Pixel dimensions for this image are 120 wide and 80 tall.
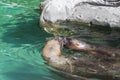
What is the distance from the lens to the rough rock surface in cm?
820

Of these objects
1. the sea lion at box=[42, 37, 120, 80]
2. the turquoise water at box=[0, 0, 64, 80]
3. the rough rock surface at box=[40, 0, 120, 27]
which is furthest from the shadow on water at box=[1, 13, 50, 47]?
the sea lion at box=[42, 37, 120, 80]

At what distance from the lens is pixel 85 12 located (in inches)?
336

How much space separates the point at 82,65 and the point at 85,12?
3125 millimetres

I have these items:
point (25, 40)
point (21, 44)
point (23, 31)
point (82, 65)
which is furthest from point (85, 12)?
point (82, 65)

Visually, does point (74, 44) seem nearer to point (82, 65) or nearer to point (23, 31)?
point (82, 65)

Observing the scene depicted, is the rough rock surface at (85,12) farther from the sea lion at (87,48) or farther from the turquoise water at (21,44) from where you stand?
the sea lion at (87,48)

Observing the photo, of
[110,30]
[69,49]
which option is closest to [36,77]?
[69,49]

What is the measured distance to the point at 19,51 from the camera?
6.87 m

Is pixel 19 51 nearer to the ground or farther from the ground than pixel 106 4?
nearer to the ground

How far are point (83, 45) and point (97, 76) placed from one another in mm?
947

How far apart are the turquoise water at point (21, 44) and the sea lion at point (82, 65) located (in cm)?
20

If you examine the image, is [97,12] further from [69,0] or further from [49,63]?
[49,63]

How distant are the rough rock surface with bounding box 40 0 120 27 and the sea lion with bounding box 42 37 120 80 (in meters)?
2.47

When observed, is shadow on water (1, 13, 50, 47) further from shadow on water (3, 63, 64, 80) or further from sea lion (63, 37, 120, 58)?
sea lion (63, 37, 120, 58)
